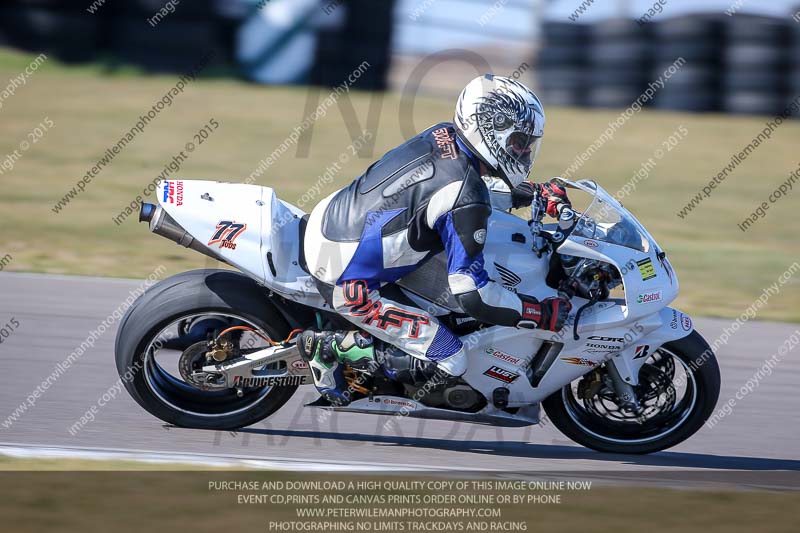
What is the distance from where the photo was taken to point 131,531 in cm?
367

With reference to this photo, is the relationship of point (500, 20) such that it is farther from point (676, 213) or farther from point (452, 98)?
point (676, 213)

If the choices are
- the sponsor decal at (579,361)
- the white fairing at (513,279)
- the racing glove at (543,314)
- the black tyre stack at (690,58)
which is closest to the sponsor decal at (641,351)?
the white fairing at (513,279)

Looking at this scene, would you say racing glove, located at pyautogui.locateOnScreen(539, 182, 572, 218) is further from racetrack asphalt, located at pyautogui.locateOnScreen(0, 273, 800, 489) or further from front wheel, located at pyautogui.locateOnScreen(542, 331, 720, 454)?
racetrack asphalt, located at pyautogui.locateOnScreen(0, 273, 800, 489)

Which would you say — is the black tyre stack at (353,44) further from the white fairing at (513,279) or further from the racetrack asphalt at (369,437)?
the white fairing at (513,279)

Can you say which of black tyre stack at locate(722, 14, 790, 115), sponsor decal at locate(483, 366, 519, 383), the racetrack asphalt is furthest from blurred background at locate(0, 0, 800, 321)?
sponsor decal at locate(483, 366, 519, 383)

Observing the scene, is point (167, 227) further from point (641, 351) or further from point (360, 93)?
point (360, 93)

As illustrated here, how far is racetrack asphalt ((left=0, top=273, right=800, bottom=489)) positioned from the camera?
4.71 meters

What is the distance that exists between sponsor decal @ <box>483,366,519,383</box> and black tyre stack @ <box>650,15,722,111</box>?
36.4 feet

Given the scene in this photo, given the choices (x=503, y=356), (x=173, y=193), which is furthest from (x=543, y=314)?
(x=173, y=193)

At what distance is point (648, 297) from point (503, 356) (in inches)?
29.1

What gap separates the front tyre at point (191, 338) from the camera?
4637 mm

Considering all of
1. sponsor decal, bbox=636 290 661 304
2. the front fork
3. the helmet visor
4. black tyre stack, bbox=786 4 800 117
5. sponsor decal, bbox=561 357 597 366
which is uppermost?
the helmet visor

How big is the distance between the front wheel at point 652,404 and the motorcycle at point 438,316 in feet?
0.03

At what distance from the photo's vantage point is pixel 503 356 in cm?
476
